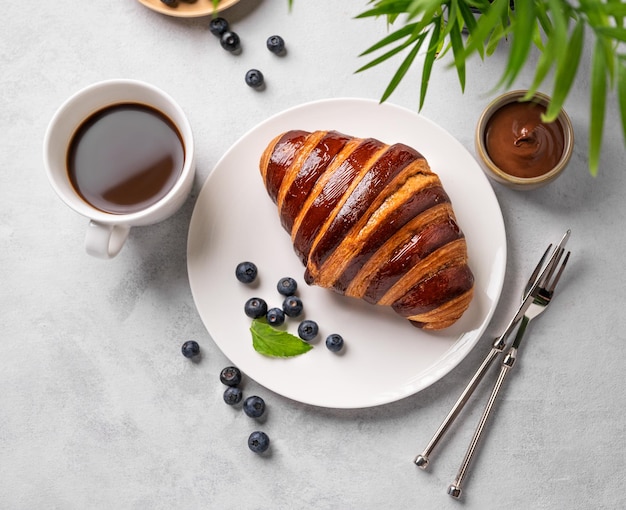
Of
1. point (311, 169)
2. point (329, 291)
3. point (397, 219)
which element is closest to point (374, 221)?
point (397, 219)

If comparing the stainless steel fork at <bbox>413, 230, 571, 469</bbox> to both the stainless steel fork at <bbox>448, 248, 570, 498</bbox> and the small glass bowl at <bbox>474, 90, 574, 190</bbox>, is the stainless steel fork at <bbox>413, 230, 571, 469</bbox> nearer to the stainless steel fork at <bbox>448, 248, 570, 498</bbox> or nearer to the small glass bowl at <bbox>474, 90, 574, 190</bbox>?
the stainless steel fork at <bbox>448, 248, 570, 498</bbox>

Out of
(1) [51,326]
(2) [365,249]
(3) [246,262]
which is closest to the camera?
(2) [365,249]

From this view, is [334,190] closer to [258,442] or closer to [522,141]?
[522,141]

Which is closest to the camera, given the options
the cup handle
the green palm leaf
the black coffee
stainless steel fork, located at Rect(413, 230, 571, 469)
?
the green palm leaf

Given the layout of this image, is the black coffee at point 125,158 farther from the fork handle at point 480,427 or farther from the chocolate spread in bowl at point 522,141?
the fork handle at point 480,427

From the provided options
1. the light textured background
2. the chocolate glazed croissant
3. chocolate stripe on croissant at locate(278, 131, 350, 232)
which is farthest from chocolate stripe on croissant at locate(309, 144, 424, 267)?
the light textured background

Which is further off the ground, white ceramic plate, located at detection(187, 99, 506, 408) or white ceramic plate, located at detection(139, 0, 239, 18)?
white ceramic plate, located at detection(139, 0, 239, 18)

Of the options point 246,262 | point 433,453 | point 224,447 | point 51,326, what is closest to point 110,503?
point 224,447

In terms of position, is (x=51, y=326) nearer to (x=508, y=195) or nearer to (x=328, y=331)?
(x=328, y=331)

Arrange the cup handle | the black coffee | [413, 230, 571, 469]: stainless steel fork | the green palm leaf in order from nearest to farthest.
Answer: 1. the green palm leaf
2. the cup handle
3. the black coffee
4. [413, 230, 571, 469]: stainless steel fork
